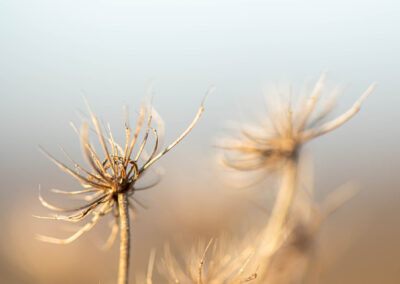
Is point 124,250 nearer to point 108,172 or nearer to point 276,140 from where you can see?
point 108,172

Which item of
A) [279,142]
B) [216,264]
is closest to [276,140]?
[279,142]

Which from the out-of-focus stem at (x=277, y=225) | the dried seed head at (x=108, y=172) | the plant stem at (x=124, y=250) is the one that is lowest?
the out-of-focus stem at (x=277, y=225)

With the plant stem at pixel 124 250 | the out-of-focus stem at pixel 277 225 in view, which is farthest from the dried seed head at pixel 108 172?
the out-of-focus stem at pixel 277 225

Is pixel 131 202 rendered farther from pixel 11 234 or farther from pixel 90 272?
pixel 90 272

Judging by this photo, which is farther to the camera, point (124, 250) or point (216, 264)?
point (216, 264)

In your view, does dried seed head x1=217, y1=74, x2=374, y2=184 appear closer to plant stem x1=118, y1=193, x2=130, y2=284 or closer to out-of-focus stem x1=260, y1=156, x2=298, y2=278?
out-of-focus stem x1=260, y1=156, x2=298, y2=278

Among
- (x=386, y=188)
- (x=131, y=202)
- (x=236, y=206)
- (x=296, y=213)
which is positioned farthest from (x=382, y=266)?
(x=131, y=202)

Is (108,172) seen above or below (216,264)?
above

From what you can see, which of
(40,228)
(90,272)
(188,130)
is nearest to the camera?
(188,130)

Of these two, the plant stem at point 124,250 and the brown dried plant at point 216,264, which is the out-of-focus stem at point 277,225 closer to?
the brown dried plant at point 216,264

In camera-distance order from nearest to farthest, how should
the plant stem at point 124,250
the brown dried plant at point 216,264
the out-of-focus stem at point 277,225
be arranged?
the plant stem at point 124,250 < the brown dried plant at point 216,264 < the out-of-focus stem at point 277,225

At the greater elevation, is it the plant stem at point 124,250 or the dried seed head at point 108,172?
the dried seed head at point 108,172
